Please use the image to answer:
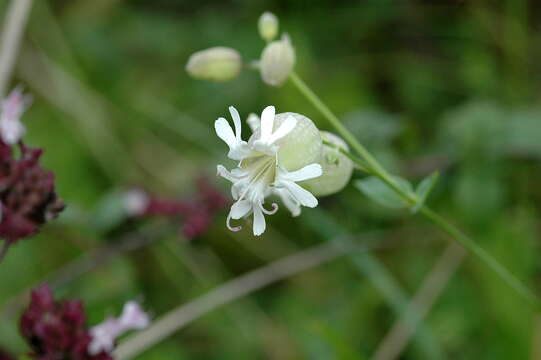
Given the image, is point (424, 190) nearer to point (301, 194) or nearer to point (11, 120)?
point (301, 194)

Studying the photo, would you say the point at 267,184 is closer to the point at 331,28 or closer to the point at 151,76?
the point at 331,28

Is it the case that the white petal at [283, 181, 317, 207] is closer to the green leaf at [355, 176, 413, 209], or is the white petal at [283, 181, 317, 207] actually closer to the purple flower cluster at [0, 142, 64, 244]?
the green leaf at [355, 176, 413, 209]

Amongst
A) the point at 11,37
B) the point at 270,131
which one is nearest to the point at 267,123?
the point at 270,131

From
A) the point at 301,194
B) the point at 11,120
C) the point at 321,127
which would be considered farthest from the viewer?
the point at 321,127

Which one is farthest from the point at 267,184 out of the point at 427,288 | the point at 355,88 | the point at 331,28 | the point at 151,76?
the point at 151,76

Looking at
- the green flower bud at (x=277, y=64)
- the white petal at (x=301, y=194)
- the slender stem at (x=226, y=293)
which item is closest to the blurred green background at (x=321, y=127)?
the slender stem at (x=226, y=293)

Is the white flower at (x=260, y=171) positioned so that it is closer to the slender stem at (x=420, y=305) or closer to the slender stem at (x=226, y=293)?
the slender stem at (x=226, y=293)

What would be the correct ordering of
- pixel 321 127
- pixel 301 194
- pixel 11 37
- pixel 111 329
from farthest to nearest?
pixel 321 127
pixel 11 37
pixel 111 329
pixel 301 194

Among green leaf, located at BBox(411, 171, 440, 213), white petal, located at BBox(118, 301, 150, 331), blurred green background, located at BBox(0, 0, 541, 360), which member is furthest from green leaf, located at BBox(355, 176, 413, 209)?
white petal, located at BBox(118, 301, 150, 331)
